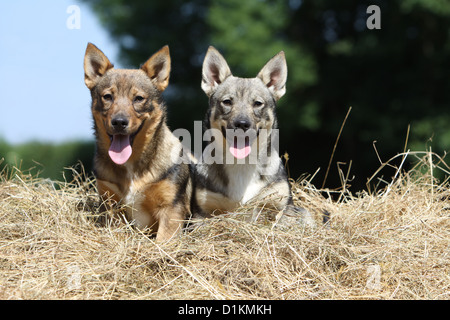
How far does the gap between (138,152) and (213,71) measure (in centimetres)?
134

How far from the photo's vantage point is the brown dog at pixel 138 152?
5.16 m

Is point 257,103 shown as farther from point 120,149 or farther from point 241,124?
point 120,149

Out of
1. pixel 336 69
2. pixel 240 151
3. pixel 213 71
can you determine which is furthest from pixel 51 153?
pixel 240 151

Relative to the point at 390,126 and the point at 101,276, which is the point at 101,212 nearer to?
the point at 101,276

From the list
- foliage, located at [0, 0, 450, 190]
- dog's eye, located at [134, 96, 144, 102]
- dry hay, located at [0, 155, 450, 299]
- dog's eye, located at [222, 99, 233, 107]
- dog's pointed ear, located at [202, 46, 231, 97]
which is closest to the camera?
dry hay, located at [0, 155, 450, 299]

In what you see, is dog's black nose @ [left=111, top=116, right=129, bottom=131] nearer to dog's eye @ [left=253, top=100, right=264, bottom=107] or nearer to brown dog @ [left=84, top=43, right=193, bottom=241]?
brown dog @ [left=84, top=43, right=193, bottom=241]

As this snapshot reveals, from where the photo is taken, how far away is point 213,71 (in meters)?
5.94

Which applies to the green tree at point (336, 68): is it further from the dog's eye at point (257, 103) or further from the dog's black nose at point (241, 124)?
the dog's black nose at point (241, 124)

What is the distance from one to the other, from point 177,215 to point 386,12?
1358cm

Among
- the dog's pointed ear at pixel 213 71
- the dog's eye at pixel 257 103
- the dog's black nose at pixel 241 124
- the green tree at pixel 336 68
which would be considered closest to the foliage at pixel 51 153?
the green tree at pixel 336 68

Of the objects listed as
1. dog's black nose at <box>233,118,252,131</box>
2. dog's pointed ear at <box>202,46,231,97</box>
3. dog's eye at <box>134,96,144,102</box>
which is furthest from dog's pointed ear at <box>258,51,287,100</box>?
dog's eye at <box>134,96,144,102</box>

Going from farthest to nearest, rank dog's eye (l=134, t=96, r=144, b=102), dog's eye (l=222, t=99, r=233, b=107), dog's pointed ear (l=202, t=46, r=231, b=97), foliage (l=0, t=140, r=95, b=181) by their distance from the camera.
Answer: foliage (l=0, t=140, r=95, b=181) → dog's pointed ear (l=202, t=46, r=231, b=97) → dog's eye (l=222, t=99, r=233, b=107) → dog's eye (l=134, t=96, r=144, b=102)

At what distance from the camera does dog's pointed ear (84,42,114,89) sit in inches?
215

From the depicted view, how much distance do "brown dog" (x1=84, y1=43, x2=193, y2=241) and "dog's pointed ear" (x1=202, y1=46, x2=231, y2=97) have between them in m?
0.50
